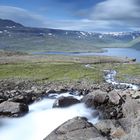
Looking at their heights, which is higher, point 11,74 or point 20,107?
point 20,107

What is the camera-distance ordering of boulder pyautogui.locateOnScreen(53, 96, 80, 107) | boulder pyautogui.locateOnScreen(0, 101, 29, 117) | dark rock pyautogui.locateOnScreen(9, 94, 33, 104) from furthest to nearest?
dark rock pyautogui.locateOnScreen(9, 94, 33, 104), boulder pyautogui.locateOnScreen(53, 96, 80, 107), boulder pyautogui.locateOnScreen(0, 101, 29, 117)

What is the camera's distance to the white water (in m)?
42.2

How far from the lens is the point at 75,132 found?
1261 inches

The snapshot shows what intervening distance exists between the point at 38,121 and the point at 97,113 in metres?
9.47

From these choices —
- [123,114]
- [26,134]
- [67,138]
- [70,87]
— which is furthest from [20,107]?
[70,87]

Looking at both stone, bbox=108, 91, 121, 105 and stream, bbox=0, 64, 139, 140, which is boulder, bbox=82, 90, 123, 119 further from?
stream, bbox=0, 64, 139, 140

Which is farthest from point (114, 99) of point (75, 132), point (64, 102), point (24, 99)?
point (75, 132)

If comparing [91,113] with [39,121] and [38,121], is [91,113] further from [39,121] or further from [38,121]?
[38,121]

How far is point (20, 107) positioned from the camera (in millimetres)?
49625

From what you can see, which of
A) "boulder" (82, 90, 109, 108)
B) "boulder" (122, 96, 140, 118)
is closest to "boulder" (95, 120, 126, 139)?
"boulder" (122, 96, 140, 118)

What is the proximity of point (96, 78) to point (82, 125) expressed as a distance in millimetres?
66071

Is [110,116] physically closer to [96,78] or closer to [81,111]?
[81,111]

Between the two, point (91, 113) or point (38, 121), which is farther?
point (91, 113)

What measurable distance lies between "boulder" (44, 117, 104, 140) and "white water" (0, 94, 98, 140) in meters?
8.52
